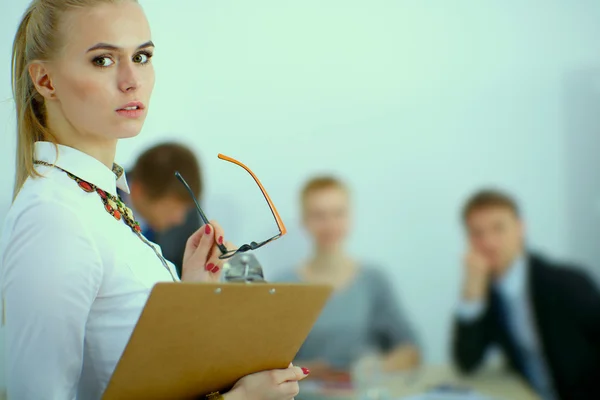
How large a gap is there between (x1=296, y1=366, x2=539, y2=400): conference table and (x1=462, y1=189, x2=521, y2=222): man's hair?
78 cm

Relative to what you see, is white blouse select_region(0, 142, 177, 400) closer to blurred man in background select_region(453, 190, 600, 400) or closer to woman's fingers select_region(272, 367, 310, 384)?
woman's fingers select_region(272, 367, 310, 384)

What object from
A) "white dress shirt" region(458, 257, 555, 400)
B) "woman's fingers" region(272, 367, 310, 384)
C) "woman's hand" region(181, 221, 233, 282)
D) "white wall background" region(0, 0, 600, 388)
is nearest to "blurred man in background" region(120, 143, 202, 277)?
"white wall background" region(0, 0, 600, 388)

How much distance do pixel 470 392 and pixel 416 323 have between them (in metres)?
0.97

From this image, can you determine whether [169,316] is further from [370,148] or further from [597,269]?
[597,269]

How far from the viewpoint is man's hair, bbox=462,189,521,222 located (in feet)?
12.4

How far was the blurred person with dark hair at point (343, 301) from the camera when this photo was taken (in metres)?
3.47

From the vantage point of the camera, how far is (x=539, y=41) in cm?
384

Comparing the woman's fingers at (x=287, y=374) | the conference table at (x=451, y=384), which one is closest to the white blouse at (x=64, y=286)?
the woman's fingers at (x=287, y=374)

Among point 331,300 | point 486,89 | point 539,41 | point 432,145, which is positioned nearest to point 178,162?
point 331,300

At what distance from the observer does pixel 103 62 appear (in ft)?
3.92

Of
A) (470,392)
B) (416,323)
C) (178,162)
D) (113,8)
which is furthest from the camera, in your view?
(416,323)

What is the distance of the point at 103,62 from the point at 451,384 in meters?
2.13

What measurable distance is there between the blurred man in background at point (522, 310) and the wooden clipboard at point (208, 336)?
256 centimetres

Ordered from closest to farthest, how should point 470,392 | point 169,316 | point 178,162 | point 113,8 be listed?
point 169,316
point 113,8
point 470,392
point 178,162
